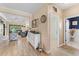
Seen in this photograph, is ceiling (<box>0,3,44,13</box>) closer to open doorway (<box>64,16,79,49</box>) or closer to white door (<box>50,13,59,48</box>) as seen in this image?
white door (<box>50,13,59,48</box>)

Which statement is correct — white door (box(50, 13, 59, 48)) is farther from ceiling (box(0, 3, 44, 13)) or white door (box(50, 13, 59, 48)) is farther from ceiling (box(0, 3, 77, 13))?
ceiling (box(0, 3, 44, 13))

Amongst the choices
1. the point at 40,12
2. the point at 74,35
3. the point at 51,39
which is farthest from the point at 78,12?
the point at 40,12

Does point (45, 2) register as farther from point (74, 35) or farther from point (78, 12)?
point (74, 35)

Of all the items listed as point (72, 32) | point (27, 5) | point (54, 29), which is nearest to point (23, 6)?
point (27, 5)

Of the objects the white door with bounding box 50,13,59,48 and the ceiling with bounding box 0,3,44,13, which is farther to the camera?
the white door with bounding box 50,13,59,48

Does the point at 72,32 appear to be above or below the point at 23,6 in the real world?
below

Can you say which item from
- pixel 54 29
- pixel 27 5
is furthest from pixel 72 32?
pixel 27 5

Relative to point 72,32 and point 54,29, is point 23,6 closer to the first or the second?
point 54,29

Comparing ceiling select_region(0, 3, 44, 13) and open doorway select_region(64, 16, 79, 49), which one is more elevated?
ceiling select_region(0, 3, 44, 13)

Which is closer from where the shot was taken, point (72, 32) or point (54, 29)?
point (72, 32)

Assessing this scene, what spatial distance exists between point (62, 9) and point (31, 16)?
828 mm

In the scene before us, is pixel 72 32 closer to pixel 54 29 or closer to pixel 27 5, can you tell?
pixel 54 29

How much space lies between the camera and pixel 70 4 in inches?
71.7

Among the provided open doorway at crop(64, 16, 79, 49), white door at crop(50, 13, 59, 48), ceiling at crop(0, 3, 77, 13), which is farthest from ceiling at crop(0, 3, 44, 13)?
open doorway at crop(64, 16, 79, 49)
